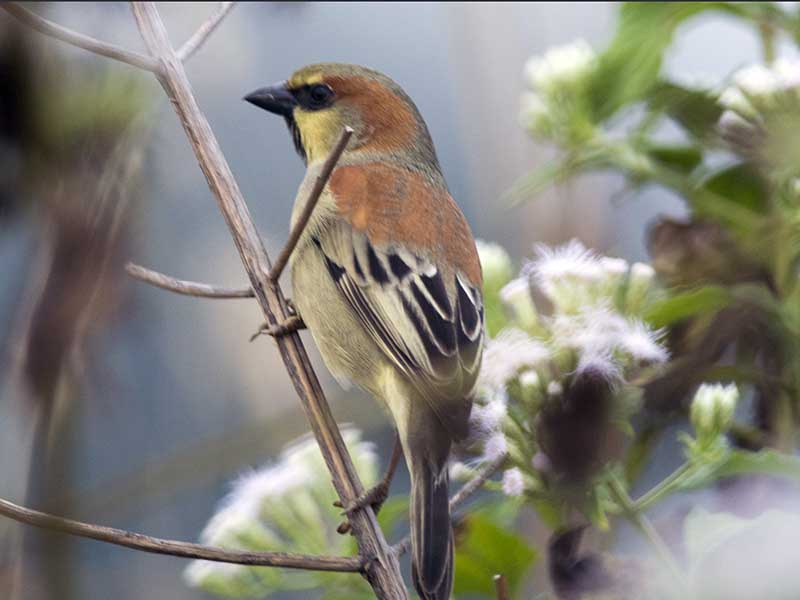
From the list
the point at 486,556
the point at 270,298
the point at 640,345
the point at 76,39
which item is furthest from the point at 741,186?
the point at 76,39

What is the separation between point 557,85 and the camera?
1938mm

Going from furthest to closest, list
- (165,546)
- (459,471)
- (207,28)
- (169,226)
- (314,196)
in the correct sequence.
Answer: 1. (169,226)
2. (459,471)
3. (207,28)
4. (314,196)
5. (165,546)

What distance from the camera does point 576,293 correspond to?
1542 mm

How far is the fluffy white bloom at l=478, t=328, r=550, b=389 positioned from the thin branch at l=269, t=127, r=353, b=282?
32 cm

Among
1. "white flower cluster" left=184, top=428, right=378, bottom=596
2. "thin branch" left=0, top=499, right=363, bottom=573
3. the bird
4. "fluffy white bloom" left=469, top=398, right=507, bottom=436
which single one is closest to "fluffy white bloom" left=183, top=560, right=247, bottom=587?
"white flower cluster" left=184, top=428, right=378, bottom=596

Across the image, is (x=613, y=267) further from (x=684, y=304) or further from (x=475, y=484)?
(x=475, y=484)

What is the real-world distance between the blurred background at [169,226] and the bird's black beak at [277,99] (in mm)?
163

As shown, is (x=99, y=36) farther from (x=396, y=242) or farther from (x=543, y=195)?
(x=543, y=195)

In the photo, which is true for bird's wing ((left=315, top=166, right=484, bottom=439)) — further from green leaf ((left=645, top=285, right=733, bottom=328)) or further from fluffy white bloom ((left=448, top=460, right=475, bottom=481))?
green leaf ((left=645, top=285, right=733, bottom=328))

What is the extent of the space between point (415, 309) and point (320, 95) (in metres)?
0.60

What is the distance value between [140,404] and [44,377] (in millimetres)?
2059

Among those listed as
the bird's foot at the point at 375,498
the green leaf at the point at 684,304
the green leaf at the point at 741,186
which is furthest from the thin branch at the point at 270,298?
the green leaf at the point at 741,186

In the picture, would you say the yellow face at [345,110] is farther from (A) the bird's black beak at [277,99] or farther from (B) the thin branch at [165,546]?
(B) the thin branch at [165,546]

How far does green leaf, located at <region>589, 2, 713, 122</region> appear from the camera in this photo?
1.84m
